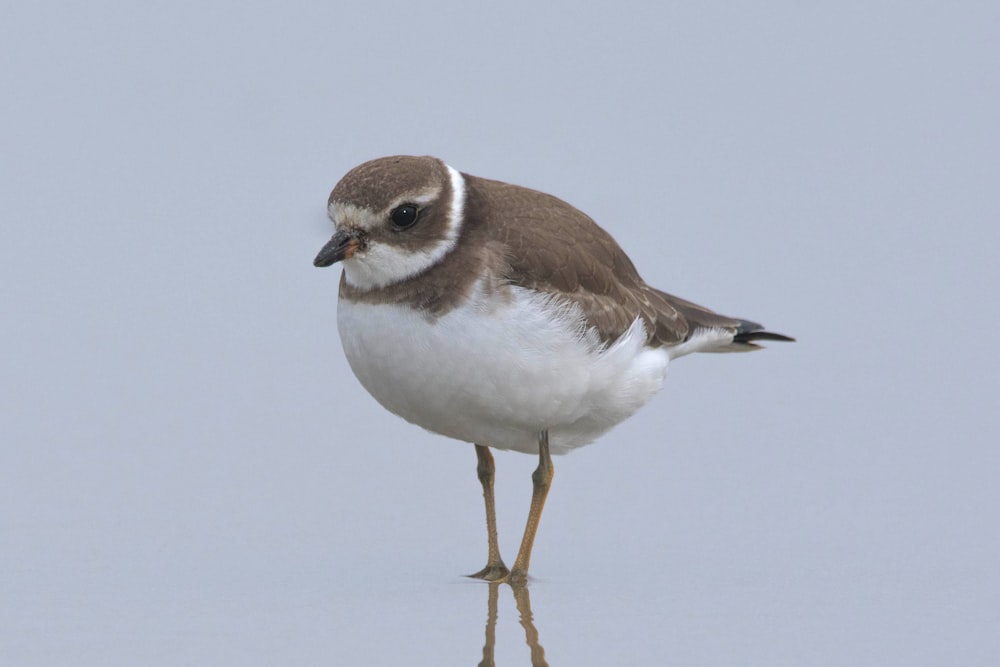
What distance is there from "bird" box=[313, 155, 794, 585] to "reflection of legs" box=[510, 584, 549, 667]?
0.21 m

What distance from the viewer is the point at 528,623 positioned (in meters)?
9.78

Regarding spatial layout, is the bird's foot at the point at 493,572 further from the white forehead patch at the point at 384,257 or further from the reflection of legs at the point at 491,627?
the white forehead patch at the point at 384,257

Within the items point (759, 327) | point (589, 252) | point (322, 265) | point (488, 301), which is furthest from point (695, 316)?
point (322, 265)

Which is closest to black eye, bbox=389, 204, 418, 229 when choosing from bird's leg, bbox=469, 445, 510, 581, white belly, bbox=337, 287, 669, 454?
white belly, bbox=337, 287, 669, 454

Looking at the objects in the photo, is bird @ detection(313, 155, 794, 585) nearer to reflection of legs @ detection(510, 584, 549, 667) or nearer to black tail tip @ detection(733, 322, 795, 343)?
reflection of legs @ detection(510, 584, 549, 667)

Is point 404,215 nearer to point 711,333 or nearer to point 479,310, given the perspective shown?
point 479,310

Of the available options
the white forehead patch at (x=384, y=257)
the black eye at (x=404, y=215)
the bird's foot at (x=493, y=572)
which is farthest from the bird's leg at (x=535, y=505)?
the black eye at (x=404, y=215)

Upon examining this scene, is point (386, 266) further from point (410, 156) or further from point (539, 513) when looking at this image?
point (539, 513)

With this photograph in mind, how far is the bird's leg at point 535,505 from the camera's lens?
10748mm

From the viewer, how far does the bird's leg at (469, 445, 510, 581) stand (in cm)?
1093

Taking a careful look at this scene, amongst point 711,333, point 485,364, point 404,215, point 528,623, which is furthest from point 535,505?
point 404,215

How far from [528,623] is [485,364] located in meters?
1.50

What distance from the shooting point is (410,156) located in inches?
401

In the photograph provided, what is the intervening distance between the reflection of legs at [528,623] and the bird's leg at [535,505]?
0.18 meters
